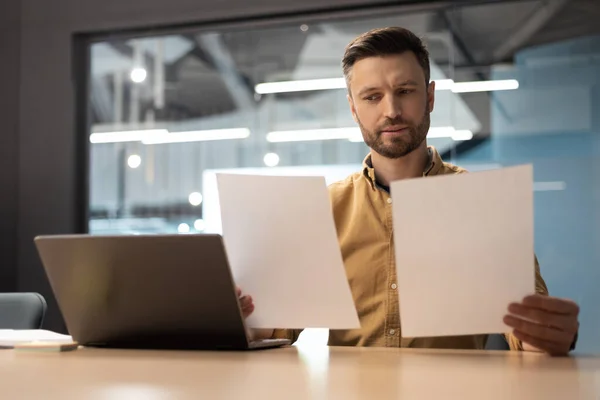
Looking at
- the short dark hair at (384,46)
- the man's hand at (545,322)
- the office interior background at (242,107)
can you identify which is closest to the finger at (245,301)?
the man's hand at (545,322)

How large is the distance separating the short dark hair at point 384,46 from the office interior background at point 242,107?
6.71 ft

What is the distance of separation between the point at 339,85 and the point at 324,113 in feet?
0.57

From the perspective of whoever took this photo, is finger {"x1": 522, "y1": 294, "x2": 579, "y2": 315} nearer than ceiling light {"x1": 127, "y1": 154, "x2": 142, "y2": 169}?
Yes

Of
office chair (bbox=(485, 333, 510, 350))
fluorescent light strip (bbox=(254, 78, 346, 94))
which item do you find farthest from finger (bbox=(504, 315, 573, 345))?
fluorescent light strip (bbox=(254, 78, 346, 94))

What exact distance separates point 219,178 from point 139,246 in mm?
196

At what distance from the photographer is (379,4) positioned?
159 inches

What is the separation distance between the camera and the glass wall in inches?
152

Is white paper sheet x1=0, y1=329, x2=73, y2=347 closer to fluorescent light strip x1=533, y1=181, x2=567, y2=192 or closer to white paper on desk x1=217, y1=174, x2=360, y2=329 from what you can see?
white paper on desk x1=217, y1=174, x2=360, y2=329

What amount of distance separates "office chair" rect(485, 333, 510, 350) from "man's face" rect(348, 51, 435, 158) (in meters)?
0.50

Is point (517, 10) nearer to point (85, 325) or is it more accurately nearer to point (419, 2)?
point (419, 2)

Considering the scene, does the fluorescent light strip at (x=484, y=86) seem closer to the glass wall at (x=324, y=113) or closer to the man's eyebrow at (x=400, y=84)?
the glass wall at (x=324, y=113)

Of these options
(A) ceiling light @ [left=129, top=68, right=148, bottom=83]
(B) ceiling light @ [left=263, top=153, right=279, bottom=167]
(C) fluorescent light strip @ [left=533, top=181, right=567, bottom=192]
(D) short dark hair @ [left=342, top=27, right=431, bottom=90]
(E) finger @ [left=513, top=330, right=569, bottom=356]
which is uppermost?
(A) ceiling light @ [left=129, top=68, right=148, bottom=83]

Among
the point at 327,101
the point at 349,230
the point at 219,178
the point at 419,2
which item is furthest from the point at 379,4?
the point at 219,178

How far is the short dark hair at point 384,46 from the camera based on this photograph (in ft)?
6.64
